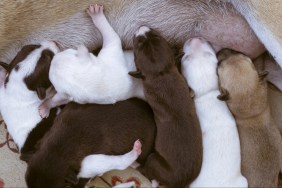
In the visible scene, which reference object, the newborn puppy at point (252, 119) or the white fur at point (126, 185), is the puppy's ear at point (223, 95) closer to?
the newborn puppy at point (252, 119)

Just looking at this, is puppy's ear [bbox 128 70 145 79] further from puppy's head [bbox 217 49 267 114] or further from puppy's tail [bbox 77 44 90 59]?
puppy's head [bbox 217 49 267 114]

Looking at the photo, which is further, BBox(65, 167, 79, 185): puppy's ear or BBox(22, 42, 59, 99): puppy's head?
BBox(22, 42, 59, 99): puppy's head

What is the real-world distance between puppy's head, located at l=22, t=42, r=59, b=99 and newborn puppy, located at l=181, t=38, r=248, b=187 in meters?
0.57

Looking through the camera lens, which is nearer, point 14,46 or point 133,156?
point 133,156

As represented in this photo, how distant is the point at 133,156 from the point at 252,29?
75 centimetres

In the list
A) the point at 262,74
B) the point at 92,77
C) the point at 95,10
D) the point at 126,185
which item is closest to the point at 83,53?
the point at 92,77

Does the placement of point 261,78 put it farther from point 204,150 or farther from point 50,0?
point 50,0

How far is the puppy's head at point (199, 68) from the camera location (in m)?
2.56

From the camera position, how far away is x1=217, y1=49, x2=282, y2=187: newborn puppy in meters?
2.46

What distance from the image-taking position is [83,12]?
268 centimetres

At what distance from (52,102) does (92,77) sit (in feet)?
0.69

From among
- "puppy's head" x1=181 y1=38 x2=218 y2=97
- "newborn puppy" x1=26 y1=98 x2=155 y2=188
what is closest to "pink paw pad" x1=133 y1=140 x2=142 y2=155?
"newborn puppy" x1=26 y1=98 x2=155 y2=188

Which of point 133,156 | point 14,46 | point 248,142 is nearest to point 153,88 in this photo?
point 133,156

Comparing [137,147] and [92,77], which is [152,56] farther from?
[137,147]
